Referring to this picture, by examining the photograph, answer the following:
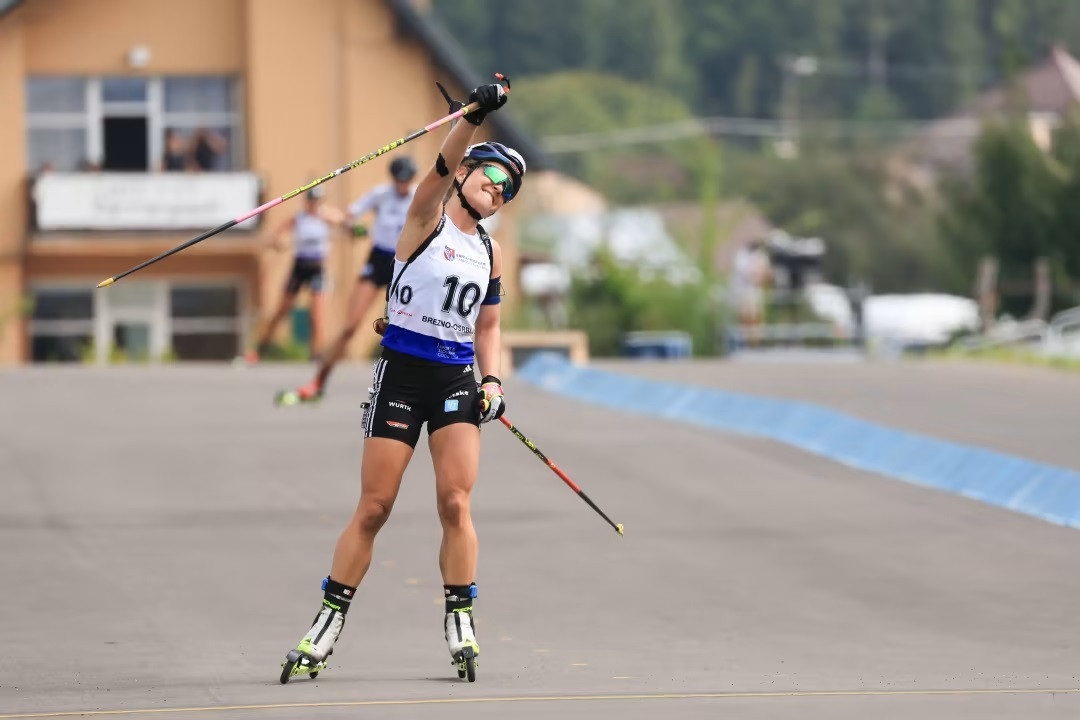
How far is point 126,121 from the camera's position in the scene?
44.5 m

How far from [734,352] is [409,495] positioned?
23009mm

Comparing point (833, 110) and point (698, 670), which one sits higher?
point (833, 110)

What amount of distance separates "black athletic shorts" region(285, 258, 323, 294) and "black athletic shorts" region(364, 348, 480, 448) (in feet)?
42.3

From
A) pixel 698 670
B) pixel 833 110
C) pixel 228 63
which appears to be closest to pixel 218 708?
pixel 698 670

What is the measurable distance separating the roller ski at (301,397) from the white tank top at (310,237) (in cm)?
284

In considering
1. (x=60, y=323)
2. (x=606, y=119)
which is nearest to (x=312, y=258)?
(x=60, y=323)

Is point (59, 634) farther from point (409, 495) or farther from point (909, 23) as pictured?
point (909, 23)

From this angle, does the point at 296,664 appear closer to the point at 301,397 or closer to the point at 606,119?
the point at 301,397

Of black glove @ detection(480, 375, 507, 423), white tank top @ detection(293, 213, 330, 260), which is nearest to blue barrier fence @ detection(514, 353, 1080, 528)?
white tank top @ detection(293, 213, 330, 260)

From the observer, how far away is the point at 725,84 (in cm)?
13788

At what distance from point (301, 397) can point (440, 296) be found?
10.1 meters

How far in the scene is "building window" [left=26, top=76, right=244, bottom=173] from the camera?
145 feet

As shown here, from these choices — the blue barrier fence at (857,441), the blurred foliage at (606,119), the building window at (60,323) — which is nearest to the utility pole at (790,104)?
the blurred foliage at (606,119)

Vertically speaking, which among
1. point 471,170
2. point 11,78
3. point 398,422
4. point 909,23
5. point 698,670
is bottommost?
point 698,670
